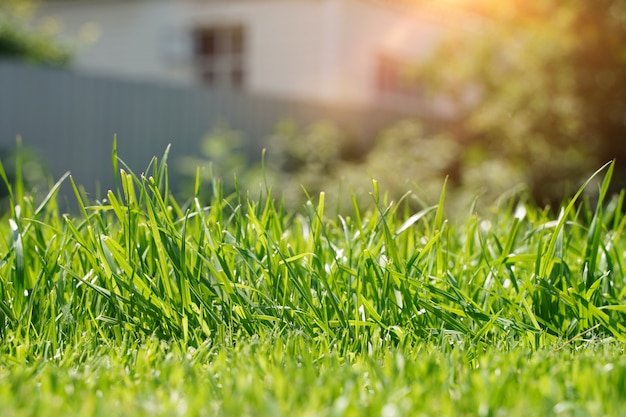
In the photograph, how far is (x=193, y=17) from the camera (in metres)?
18.7

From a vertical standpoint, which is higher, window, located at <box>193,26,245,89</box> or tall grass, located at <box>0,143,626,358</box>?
tall grass, located at <box>0,143,626,358</box>

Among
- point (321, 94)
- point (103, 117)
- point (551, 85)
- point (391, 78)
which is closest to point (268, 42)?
point (321, 94)

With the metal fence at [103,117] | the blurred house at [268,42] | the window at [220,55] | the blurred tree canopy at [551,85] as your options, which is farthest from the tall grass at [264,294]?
the window at [220,55]

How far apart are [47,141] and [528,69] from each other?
6705mm

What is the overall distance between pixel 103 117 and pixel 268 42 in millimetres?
5931

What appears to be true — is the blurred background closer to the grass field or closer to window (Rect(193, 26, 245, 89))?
window (Rect(193, 26, 245, 89))

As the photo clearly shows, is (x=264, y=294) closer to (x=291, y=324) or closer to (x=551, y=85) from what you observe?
(x=291, y=324)

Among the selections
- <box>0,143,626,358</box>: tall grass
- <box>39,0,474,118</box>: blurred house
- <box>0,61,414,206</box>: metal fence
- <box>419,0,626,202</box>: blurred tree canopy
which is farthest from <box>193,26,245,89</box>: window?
<box>0,143,626,358</box>: tall grass

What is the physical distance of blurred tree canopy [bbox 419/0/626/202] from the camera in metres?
10.4

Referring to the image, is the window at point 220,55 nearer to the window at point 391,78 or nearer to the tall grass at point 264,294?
the window at point 391,78

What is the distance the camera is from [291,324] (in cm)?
229

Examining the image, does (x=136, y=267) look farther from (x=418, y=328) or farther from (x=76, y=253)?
(x=418, y=328)

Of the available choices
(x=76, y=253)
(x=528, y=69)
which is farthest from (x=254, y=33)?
(x=76, y=253)

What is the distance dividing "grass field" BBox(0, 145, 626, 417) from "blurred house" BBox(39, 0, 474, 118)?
1377 centimetres
